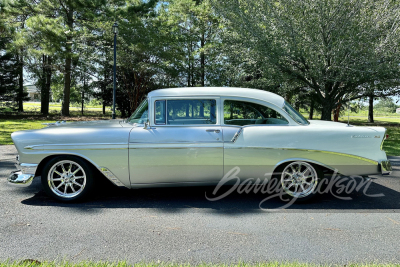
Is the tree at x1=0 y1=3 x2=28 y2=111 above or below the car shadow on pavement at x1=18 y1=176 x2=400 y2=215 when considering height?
above

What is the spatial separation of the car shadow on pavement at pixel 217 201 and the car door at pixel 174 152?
1.13 feet

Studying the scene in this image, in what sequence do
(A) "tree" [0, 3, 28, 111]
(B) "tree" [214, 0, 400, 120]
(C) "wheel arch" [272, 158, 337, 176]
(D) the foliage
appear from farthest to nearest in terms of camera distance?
(A) "tree" [0, 3, 28, 111] < (D) the foliage < (B) "tree" [214, 0, 400, 120] < (C) "wheel arch" [272, 158, 337, 176]

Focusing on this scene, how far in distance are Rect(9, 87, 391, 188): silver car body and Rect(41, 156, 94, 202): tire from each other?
0.13m

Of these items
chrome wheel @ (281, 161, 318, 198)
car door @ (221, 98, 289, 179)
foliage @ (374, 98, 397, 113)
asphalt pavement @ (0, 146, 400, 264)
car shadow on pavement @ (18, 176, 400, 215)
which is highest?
foliage @ (374, 98, 397, 113)

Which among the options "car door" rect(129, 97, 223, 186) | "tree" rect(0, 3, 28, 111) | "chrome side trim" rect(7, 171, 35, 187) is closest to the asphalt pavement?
"chrome side trim" rect(7, 171, 35, 187)

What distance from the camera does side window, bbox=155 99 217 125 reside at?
4164 mm

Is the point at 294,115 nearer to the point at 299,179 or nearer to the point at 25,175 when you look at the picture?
the point at 299,179

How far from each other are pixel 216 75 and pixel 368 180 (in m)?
16.0

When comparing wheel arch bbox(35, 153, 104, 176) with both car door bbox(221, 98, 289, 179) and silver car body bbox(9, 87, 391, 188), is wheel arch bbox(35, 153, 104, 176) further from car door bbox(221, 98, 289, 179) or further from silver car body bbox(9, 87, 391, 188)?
car door bbox(221, 98, 289, 179)

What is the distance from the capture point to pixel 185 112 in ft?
13.9

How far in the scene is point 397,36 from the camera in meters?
10.1

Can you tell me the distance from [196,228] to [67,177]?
1941mm

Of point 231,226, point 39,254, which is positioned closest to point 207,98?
point 231,226

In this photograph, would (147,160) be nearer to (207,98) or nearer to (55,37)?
(207,98)
